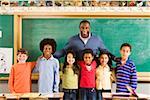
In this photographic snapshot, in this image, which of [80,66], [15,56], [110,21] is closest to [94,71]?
[80,66]

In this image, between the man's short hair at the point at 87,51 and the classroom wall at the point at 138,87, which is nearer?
the man's short hair at the point at 87,51

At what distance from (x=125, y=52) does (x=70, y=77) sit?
0.45 meters

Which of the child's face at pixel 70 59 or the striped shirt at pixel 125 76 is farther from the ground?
the child's face at pixel 70 59

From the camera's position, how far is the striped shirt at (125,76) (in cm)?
251

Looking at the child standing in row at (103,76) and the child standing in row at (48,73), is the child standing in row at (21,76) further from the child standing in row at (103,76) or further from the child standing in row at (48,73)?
the child standing in row at (103,76)

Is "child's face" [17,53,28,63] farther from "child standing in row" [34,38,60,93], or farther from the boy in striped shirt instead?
the boy in striped shirt

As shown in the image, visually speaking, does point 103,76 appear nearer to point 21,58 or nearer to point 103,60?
point 103,60

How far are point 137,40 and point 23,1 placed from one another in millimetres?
894

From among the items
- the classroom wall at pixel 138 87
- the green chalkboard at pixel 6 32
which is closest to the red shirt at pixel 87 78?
the classroom wall at pixel 138 87

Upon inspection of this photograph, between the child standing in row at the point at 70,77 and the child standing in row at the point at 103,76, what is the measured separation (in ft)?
0.50

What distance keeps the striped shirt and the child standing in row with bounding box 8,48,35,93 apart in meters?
0.64

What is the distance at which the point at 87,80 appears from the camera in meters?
2.47

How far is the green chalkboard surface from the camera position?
8.68ft

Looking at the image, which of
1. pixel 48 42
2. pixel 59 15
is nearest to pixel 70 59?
pixel 48 42
